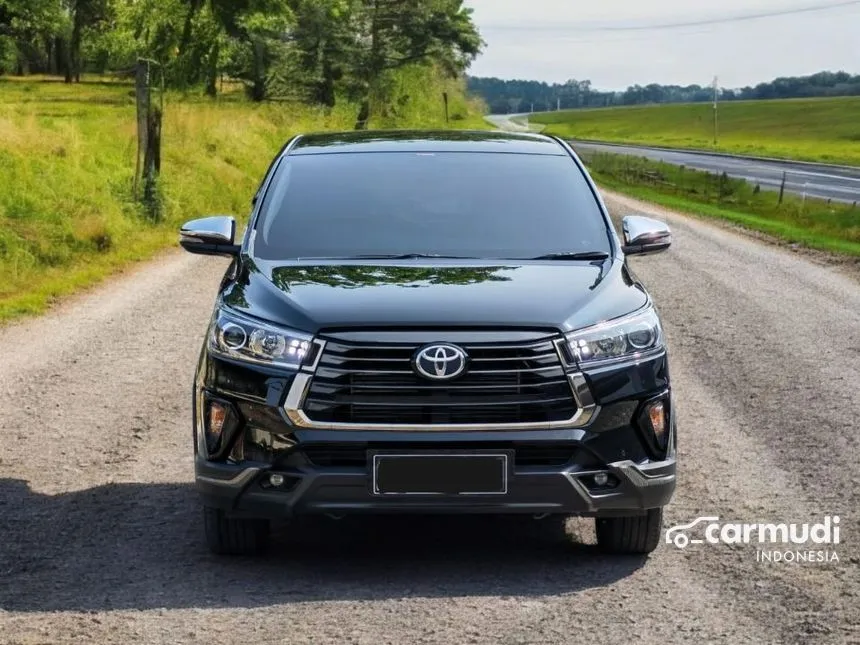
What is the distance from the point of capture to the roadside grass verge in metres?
26.0

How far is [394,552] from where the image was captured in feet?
18.2

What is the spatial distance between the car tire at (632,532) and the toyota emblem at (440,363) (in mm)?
1017

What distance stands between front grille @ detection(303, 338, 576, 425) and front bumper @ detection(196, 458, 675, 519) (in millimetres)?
202

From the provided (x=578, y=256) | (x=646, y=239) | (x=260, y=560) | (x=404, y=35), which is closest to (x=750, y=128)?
(x=404, y=35)

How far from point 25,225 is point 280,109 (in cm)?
2763

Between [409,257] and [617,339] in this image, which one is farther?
[409,257]

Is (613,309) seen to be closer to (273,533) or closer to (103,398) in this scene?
(273,533)

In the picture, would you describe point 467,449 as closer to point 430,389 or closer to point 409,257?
point 430,389

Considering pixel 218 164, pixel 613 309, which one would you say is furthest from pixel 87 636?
pixel 218 164

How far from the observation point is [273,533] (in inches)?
231

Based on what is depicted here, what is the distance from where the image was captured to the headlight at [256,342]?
489 cm

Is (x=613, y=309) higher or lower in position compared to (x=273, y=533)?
higher

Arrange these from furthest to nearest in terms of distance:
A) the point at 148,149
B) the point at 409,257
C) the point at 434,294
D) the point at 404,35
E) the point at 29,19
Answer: the point at 404,35, the point at 29,19, the point at 148,149, the point at 409,257, the point at 434,294

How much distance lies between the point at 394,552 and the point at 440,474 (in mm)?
823
